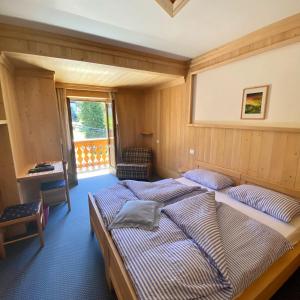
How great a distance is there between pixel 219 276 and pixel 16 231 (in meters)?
2.55

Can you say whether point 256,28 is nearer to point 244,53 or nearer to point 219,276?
point 244,53

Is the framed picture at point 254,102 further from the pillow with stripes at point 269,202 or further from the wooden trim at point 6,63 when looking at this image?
the wooden trim at point 6,63

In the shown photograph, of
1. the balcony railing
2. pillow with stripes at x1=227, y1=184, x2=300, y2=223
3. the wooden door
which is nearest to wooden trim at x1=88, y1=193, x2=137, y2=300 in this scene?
pillow with stripes at x1=227, y1=184, x2=300, y2=223

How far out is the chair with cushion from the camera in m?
4.13

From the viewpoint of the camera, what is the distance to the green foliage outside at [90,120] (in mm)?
5105

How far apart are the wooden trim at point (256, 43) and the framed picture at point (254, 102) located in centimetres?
46

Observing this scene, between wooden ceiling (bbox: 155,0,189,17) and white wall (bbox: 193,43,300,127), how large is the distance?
1234mm

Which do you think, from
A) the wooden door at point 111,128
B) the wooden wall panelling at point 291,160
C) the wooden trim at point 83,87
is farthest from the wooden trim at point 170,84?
the wooden wall panelling at point 291,160

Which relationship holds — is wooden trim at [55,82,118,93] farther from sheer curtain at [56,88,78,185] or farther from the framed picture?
the framed picture

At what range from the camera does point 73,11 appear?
1.62 metres

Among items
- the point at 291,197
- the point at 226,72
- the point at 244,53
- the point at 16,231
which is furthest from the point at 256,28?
the point at 16,231

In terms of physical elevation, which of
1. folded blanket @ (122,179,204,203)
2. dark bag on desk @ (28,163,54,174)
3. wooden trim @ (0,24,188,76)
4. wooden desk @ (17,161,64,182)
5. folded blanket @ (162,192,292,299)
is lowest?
folded blanket @ (162,192,292,299)

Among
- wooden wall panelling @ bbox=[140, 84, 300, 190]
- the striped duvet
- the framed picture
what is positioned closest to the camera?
the striped duvet

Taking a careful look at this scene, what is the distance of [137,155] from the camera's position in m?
4.48
